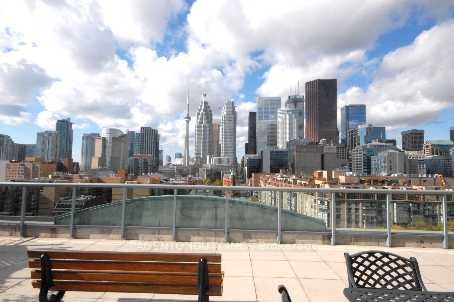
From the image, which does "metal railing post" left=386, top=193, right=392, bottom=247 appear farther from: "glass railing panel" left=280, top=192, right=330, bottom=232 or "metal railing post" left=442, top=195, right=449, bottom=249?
"glass railing panel" left=280, top=192, right=330, bottom=232

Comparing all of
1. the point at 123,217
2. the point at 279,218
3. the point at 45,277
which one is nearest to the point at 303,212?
the point at 279,218

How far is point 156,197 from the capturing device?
920 cm

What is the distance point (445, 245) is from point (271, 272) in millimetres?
4776

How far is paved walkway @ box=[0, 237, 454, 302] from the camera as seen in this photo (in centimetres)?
526

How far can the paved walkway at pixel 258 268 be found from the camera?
5262mm

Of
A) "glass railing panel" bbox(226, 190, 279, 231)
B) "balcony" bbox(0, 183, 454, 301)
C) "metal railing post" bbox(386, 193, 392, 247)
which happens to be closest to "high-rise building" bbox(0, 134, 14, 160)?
"balcony" bbox(0, 183, 454, 301)

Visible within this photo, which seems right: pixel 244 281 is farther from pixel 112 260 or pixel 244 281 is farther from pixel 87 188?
pixel 87 188

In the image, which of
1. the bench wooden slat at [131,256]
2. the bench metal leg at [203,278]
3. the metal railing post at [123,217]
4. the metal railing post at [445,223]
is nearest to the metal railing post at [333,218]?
the metal railing post at [445,223]

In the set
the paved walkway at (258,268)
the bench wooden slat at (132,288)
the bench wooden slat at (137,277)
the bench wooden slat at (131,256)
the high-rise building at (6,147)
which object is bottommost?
the paved walkway at (258,268)

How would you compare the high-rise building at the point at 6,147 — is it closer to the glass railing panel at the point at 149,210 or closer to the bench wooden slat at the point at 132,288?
the glass railing panel at the point at 149,210

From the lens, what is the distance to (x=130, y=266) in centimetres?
404

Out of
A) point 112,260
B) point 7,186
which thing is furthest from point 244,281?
point 7,186

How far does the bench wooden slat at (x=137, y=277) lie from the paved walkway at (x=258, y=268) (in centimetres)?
117

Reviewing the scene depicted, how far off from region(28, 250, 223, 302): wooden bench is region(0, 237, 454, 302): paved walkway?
115 centimetres
